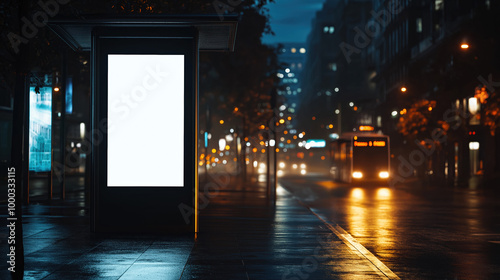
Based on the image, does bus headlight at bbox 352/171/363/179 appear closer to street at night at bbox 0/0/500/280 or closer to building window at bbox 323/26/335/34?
street at night at bbox 0/0/500/280

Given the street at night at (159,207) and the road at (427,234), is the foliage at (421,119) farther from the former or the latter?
the road at (427,234)

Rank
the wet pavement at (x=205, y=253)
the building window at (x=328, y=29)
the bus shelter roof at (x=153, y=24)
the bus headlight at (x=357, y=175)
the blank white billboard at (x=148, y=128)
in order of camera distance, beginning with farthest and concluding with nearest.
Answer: the building window at (x=328, y=29)
the bus headlight at (x=357, y=175)
the blank white billboard at (x=148, y=128)
the bus shelter roof at (x=153, y=24)
the wet pavement at (x=205, y=253)

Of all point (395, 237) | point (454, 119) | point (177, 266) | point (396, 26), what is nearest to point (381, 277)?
point (177, 266)

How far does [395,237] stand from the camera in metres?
15.1

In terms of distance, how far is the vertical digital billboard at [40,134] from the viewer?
23625mm

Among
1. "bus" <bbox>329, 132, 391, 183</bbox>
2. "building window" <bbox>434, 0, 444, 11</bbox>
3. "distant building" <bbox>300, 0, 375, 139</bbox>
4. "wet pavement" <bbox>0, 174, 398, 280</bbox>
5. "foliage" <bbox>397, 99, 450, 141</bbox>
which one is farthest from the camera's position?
"distant building" <bbox>300, 0, 375, 139</bbox>

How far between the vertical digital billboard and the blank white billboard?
34.6 feet

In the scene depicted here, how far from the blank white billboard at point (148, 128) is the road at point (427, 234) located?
3.99 meters

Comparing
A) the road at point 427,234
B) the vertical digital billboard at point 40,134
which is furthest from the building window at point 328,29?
the vertical digital billboard at point 40,134

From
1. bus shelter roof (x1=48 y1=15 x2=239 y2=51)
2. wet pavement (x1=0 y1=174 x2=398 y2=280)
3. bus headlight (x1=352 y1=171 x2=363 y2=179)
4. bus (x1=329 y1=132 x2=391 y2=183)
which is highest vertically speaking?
bus shelter roof (x1=48 y1=15 x2=239 y2=51)

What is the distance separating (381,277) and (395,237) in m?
5.86

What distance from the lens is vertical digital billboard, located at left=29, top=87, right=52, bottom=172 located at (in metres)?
23.6

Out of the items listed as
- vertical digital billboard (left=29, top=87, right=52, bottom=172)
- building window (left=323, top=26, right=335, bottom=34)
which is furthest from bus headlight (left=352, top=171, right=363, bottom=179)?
building window (left=323, top=26, right=335, bottom=34)

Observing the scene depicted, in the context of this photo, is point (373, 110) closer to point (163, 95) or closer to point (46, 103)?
point (46, 103)
